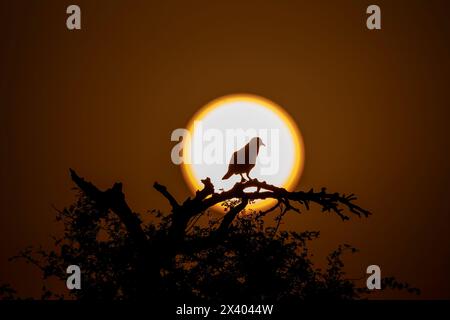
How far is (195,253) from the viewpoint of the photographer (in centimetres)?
1869

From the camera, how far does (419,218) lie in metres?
65.8

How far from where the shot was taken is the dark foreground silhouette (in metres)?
16.6

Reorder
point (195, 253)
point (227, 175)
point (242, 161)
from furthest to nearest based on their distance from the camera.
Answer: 1. point (227, 175)
2. point (242, 161)
3. point (195, 253)

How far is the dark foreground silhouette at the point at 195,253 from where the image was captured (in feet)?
54.5

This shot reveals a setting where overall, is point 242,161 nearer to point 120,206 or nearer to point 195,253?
point 195,253

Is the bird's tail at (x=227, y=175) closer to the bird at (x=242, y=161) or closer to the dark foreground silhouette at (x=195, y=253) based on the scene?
the bird at (x=242, y=161)

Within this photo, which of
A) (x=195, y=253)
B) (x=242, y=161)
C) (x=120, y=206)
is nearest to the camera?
(x=120, y=206)

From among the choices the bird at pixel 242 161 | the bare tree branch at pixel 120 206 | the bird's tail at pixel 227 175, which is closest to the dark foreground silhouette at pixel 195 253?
the bare tree branch at pixel 120 206

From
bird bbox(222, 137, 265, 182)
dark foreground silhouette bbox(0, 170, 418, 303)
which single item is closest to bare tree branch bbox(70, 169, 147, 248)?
dark foreground silhouette bbox(0, 170, 418, 303)

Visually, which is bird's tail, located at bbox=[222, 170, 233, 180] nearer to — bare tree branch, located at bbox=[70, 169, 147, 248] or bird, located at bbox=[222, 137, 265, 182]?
bird, located at bbox=[222, 137, 265, 182]

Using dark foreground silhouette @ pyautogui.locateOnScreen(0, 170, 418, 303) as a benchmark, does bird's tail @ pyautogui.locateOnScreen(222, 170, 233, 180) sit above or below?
above

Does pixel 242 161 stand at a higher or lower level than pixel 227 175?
higher

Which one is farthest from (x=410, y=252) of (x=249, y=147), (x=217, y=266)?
(x=217, y=266)

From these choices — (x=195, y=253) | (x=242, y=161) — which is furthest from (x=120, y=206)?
(x=242, y=161)
